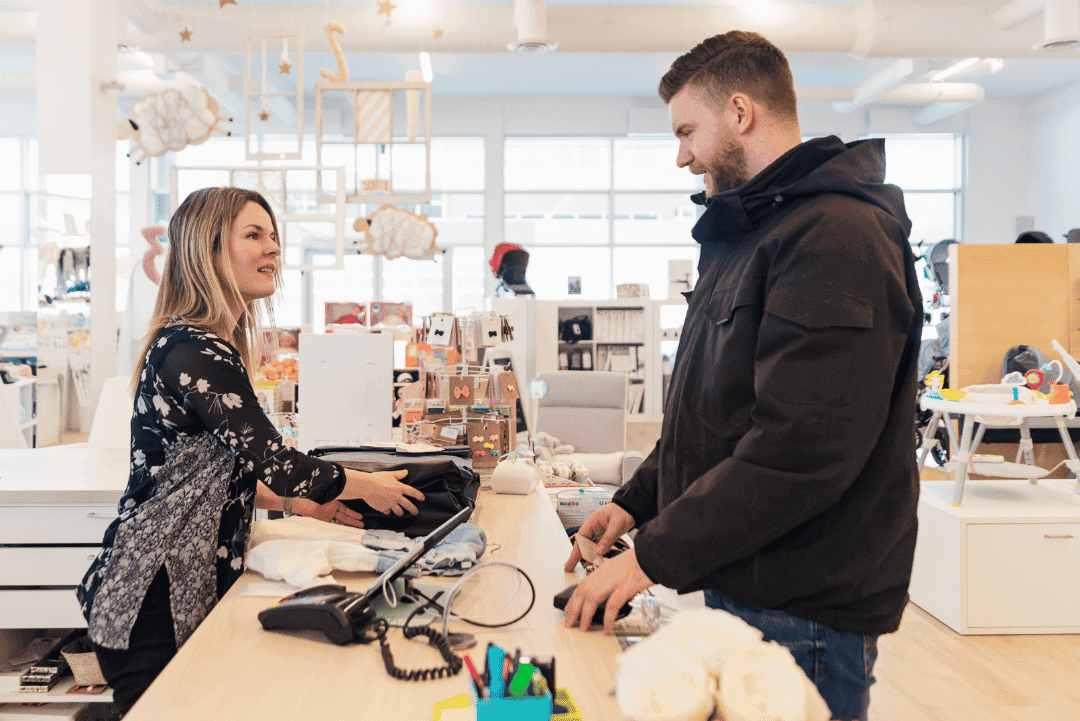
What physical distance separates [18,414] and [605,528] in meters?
5.91

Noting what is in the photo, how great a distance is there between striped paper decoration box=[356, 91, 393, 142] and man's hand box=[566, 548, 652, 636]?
4104mm

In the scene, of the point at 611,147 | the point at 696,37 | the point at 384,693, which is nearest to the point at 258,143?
the point at 611,147

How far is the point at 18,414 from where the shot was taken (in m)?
5.85

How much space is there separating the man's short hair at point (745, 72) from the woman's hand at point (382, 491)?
3.46ft

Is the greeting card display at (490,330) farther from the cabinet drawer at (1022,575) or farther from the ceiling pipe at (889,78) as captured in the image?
the ceiling pipe at (889,78)

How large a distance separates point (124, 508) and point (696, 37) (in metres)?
6.41

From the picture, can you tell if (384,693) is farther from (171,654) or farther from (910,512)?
(910,512)

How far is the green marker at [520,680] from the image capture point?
88cm

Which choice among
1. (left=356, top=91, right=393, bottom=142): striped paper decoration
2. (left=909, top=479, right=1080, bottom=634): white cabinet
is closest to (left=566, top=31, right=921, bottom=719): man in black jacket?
(left=909, top=479, right=1080, bottom=634): white cabinet

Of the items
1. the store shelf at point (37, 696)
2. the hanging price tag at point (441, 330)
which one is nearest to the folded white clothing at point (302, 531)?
the store shelf at point (37, 696)

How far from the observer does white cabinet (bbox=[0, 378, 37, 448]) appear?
14.6 feet

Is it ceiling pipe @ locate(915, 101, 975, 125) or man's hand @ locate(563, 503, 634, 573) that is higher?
ceiling pipe @ locate(915, 101, 975, 125)

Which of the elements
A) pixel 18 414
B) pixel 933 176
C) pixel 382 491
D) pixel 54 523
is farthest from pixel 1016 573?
pixel 933 176

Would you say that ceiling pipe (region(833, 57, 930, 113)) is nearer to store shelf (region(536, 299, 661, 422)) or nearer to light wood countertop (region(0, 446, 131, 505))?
store shelf (region(536, 299, 661, 422))
